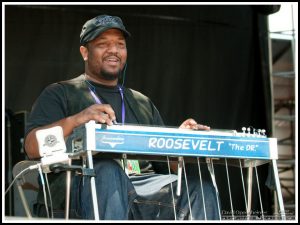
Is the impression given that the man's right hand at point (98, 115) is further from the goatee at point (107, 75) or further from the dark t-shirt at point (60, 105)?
the goatee at point (107, 75)

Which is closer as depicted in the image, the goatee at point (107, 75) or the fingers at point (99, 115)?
the fingers at point (99, 115)

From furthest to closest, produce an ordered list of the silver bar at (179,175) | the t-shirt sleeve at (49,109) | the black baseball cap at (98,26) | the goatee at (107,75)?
the goatee at (107,75)
the black baseball cap at (98,26)
the t-shirt sleeve at (49,109)
the silver bar at (179,175)

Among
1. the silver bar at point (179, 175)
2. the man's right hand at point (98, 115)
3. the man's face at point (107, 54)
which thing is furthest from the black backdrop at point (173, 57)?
the silver bar at point (179, 175)

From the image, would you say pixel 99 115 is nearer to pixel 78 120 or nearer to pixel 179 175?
pixel 78 120

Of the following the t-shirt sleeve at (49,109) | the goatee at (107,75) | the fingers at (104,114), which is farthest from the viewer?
the goatee at (107,75)

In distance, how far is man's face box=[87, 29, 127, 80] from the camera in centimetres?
385

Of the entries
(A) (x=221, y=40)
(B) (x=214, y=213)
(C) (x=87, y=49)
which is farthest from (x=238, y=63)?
(B) (x=214, y=213)

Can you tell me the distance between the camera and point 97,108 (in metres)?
3.21

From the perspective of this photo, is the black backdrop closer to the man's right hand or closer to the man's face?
the man's face

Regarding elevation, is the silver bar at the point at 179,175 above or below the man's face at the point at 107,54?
below

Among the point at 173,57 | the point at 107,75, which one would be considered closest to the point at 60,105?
the point at 107,75

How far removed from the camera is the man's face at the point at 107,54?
3854 millimetres

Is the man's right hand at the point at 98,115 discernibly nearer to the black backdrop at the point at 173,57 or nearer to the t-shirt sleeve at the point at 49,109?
the t-shirt sleeve at the point at 49,109

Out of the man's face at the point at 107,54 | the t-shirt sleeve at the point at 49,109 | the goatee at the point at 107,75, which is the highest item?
the man's face at the point at 107,54
